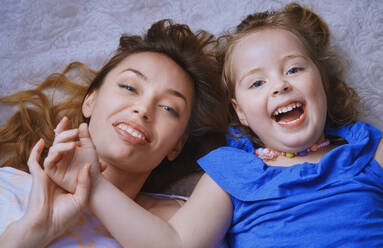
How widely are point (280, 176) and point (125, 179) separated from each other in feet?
1.87

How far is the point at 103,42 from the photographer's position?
5.30 feet

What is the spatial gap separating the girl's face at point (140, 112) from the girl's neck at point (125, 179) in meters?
0.04

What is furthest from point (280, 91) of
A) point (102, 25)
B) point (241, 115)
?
point (102, 25)

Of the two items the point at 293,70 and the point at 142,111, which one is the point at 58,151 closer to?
the point at 142,111

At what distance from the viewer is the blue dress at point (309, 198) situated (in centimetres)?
99

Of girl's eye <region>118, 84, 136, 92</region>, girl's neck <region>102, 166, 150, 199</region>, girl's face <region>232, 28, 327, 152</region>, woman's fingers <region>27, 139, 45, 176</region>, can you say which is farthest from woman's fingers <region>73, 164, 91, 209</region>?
girl's face <region>232, 28, 327, 152</region>

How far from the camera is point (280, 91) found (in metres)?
1.10

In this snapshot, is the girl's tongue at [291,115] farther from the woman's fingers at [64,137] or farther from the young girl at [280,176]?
the woman's fingers at [64,137]

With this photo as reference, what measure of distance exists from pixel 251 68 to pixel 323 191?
0.49 meters

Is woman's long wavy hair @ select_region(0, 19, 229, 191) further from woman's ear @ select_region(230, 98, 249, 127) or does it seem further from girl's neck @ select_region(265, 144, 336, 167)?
girl's neck @ select_region(265, 144, 336, 167)

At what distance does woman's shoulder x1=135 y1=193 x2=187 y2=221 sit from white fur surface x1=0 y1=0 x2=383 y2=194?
27.0 inches

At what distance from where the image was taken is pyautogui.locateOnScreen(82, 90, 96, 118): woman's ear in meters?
1.30

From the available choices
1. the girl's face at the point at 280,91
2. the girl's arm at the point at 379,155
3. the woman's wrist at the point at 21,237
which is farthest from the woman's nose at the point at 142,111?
the girl's arm at the point at 379,155

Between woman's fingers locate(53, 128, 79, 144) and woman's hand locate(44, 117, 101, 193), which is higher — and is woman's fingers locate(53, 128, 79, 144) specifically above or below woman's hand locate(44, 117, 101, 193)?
above
